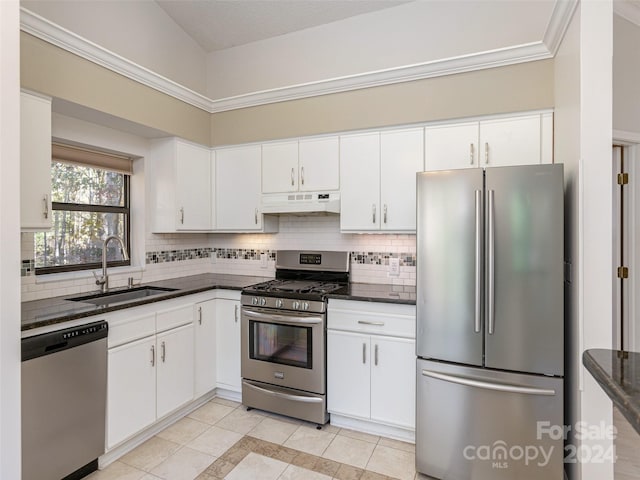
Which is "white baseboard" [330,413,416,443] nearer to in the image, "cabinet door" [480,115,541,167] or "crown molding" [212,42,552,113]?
"cabinet door" [480,115,541,167]

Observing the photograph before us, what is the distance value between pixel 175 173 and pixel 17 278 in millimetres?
1738

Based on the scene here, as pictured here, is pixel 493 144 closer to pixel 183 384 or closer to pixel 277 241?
pixel 277 241

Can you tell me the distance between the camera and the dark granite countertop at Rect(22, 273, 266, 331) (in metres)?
1.91

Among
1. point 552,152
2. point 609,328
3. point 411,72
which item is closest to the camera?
point 609,328

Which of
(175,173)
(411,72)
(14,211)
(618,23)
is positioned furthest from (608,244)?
(175,173)

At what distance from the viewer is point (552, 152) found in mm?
2473

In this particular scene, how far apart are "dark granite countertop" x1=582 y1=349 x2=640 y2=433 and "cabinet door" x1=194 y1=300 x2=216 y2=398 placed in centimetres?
266

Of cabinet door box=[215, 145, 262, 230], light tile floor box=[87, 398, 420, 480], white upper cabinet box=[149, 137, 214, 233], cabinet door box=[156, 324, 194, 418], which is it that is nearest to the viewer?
light tile floor box=[87, 398, 420, 480]

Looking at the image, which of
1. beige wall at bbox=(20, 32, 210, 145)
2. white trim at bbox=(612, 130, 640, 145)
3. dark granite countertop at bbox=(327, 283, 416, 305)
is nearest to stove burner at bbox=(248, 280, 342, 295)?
dark granite countertop at bbox=(327, 283, 416, 305)

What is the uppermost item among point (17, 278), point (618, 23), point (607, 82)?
point (618, 23)

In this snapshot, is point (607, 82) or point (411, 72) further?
point (411, 72)

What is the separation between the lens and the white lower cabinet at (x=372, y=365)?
97.4 inches

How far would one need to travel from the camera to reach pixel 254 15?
3125 millimetres

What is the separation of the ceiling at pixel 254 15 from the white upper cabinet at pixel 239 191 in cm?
106
